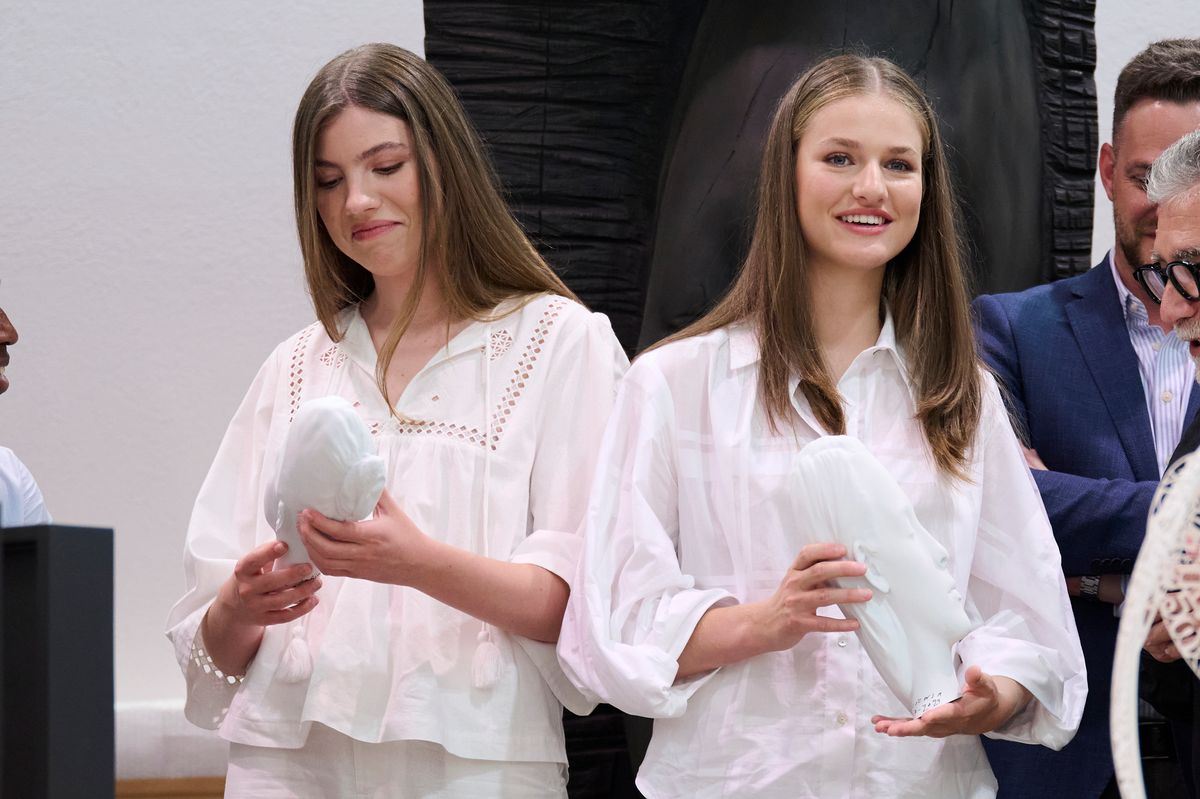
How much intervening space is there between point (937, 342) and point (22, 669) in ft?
4.37

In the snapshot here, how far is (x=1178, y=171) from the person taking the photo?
1.71 metres

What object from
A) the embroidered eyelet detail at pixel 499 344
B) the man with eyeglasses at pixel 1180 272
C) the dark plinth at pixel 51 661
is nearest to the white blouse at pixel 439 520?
the embroidered eyelet detail at pixel 499 344

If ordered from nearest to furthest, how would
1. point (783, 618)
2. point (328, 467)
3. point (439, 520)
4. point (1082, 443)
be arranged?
point (328, 467)
point (783, 618)
point (439, 520)
point (1082, 443)

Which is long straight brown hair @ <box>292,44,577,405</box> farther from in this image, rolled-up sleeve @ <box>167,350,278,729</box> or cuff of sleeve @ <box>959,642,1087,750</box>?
cuff of sleeve @ <box>959,642,1087,750</box>

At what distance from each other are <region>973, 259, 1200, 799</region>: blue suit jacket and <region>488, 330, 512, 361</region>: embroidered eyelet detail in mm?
752

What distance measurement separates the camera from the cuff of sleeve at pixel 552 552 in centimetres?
188

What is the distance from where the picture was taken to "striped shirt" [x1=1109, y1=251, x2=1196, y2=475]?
7.31 ft

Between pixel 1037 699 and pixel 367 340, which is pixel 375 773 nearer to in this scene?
pixel 367 340

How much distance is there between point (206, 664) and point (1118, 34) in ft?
7.20

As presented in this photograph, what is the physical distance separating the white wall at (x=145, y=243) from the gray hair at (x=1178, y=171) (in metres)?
1.62

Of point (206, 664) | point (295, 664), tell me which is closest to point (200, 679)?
point (206, 664)

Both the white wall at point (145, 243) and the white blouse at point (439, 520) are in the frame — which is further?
the white wall at point (145, 243)

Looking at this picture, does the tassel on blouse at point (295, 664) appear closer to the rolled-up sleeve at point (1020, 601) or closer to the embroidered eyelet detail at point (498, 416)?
the embroidered eyelet detail at point (498, 416)

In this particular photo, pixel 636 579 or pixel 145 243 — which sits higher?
pixel 145 243
